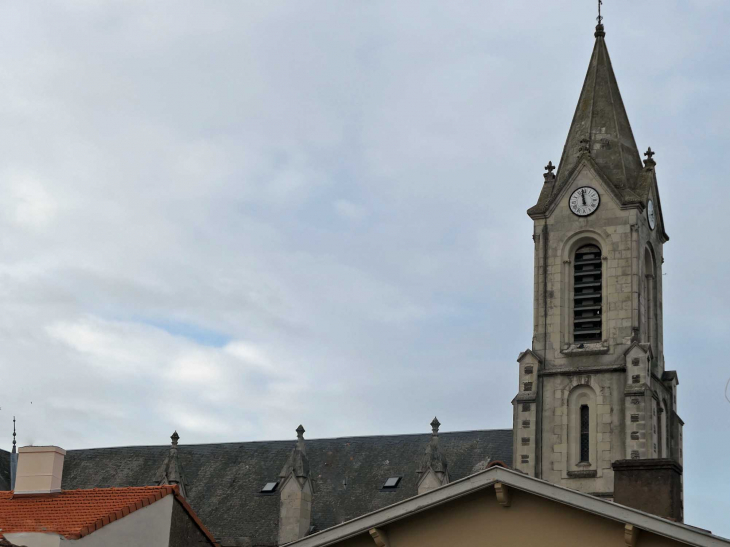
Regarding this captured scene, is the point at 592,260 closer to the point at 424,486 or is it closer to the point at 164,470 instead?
the point at 424,486

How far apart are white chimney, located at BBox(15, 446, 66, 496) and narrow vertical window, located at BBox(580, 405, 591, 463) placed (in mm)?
17898

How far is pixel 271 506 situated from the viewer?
42062 millimetres

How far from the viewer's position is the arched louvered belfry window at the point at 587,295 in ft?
127

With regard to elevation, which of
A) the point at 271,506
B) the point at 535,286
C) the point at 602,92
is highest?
the point at 602,92

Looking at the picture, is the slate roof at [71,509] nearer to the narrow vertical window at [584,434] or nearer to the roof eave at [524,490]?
the roof eave at [524,490]

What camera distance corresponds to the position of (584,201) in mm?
40188

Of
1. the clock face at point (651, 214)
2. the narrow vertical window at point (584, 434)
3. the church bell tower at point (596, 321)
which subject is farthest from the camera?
the clock face at point (651, 214)

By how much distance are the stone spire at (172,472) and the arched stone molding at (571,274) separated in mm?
13142

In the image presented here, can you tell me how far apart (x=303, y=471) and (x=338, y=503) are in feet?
6.47

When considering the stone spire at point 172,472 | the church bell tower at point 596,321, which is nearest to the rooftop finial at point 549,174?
the church bell tower at point 596,321

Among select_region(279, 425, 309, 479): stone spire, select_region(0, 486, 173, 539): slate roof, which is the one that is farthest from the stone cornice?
Result: select_region(0, 486, 173, 539): slate roof

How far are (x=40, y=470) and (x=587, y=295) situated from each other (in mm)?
20250

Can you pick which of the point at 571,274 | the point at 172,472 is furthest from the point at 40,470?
the point at 571,274

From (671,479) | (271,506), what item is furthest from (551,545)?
(271,506)
